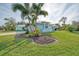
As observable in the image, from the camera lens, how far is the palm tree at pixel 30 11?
6.85 feet

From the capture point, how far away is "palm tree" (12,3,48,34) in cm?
209

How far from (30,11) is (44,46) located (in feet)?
1.54

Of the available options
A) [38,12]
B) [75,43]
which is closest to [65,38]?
[75,43]

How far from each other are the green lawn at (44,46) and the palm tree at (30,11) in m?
0.28

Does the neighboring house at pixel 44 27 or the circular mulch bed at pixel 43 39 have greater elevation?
the neighboring house at pixel 44 27

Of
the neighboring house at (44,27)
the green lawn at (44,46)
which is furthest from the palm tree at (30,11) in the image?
the green lawn at (44,46)

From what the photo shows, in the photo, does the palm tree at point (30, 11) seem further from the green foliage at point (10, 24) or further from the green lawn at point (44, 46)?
the green lawn at point (44, 46)

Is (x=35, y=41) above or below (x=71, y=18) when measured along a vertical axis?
below

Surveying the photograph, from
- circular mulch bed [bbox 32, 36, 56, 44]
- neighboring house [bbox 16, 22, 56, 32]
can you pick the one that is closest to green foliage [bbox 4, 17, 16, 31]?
neighboring house [bbox 16, 22, 56, 32]

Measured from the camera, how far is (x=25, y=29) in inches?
83.7

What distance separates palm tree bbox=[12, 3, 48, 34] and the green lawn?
0.91 ft

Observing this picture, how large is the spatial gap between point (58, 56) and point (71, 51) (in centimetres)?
17

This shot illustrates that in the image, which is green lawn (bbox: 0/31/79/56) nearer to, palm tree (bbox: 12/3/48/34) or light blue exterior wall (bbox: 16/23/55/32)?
light blue exterior wall (bbox: 16/23/55/32)

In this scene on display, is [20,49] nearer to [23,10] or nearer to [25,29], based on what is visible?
[25,29]
